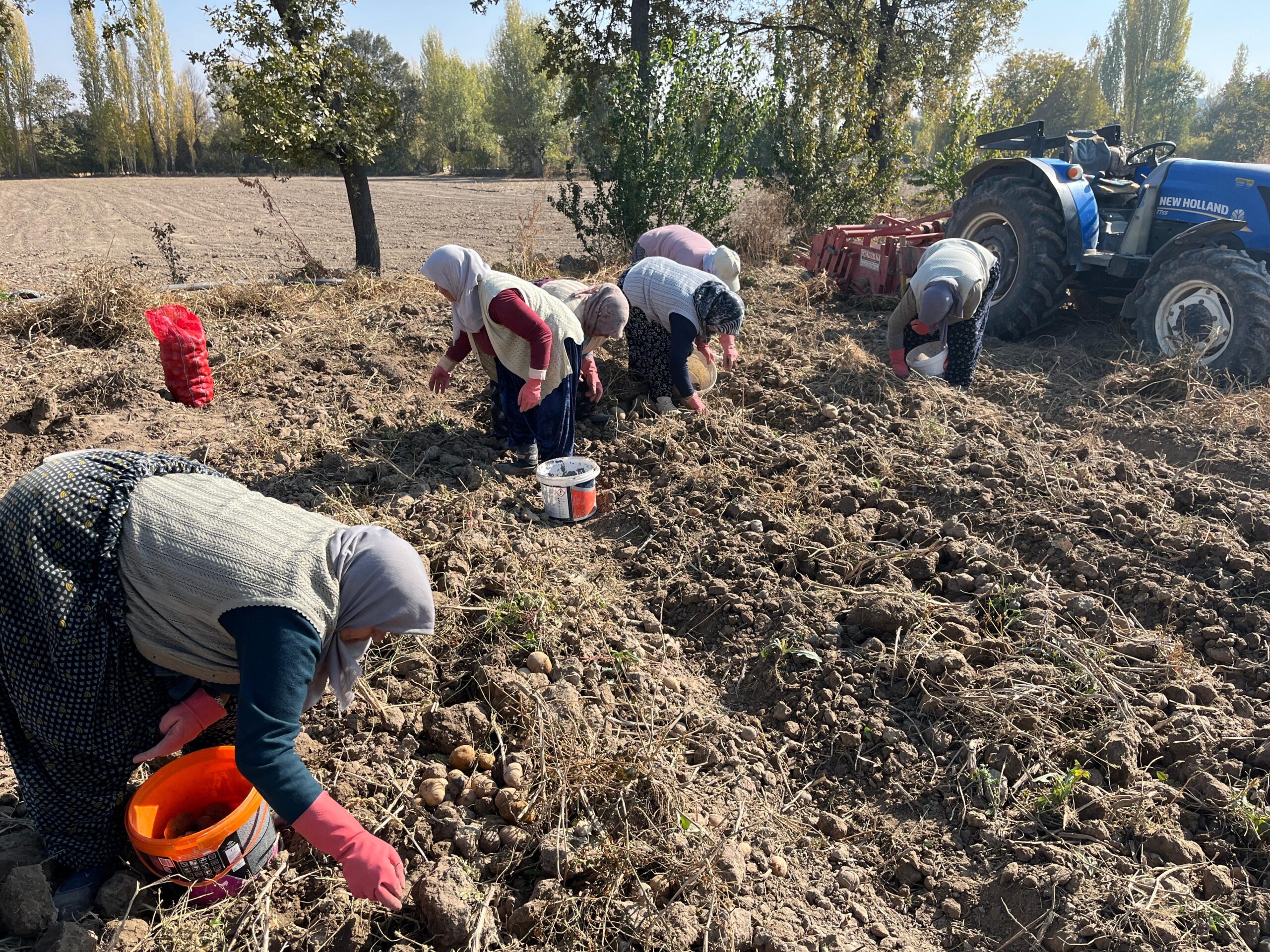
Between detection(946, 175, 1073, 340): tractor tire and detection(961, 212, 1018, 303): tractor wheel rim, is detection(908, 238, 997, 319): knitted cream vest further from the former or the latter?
detection(961, 212, 1018, 303): tractor wheel rim

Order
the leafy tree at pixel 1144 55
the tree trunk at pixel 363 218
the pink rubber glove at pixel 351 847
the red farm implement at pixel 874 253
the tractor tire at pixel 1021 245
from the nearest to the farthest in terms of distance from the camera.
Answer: the pink rubber glove at pixel 351 847, the tractor tire at pixel 1021 245, the red farm implement at pixel 874 253, the tree trunk at pixel 363 218, the leafy tree at pixel 1144 55

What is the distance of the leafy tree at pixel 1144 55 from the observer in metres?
37.2

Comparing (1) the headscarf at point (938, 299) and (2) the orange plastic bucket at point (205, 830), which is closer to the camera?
(2) the orange plastic bucket at point (205, 830)

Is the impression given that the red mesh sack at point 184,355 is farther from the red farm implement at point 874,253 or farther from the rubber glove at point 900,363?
the red farm implement at point 874,253

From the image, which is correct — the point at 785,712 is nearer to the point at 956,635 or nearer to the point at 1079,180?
the point at 956,635

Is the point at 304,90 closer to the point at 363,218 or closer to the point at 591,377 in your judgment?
the point at 363,218

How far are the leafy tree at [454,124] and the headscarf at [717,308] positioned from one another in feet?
133

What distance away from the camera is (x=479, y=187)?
93.9 feet

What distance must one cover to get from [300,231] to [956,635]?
15852 mm

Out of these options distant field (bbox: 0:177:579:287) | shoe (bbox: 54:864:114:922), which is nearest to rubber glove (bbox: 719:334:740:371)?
shoe (bbox: 54:864:114:922)

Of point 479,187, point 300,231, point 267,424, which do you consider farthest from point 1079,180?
point 479,187

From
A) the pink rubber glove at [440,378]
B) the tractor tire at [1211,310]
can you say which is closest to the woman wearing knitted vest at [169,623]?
the pink rubber glove at [440,378]

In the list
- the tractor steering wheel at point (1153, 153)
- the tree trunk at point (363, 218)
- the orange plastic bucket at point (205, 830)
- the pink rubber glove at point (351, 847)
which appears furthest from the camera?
the tree trunk at point (363, 218)

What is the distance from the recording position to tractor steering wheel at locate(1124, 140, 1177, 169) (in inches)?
272
